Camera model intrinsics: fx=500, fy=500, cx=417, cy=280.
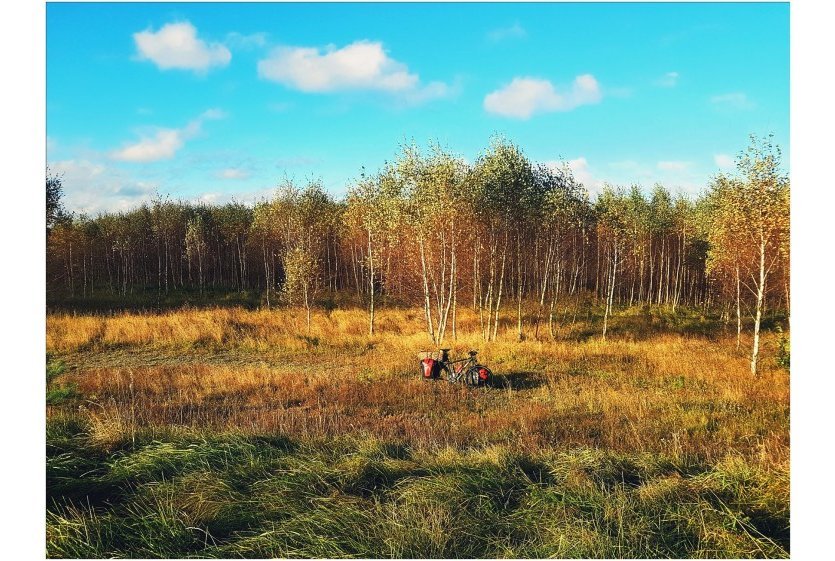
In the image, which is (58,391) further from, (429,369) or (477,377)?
(477,377)

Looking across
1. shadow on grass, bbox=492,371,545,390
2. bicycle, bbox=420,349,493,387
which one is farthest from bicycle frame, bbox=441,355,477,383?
shadow on grass, bbox=492,371,545,390

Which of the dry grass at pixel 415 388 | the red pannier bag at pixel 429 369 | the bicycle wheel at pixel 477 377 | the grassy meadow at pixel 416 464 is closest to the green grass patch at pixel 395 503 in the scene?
the grassy meadow at pixel 416 464

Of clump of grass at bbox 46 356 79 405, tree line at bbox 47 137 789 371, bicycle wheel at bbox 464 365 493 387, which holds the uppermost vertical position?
tree line at bbox 47 137 789 371

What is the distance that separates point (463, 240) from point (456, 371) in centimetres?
1173

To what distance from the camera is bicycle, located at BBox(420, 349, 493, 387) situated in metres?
16.1

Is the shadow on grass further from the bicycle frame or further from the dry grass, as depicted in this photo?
the bicycle frame

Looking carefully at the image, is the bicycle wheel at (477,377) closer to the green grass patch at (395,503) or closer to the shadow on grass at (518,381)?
the shadow on grass at (518,381)

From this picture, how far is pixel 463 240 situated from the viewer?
2723 cm

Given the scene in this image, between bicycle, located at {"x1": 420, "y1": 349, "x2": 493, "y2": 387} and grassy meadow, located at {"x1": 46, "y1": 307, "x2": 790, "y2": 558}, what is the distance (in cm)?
48

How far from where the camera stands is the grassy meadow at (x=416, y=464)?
5473 mm

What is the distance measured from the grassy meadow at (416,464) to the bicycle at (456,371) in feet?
1.56

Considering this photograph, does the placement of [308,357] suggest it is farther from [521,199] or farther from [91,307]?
[91,307]

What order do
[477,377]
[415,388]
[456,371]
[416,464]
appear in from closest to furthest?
[416,464]
[415,388]
[477,377]
[456,371]

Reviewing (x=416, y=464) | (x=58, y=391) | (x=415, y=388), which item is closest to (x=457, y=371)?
(x=415, y=388)
